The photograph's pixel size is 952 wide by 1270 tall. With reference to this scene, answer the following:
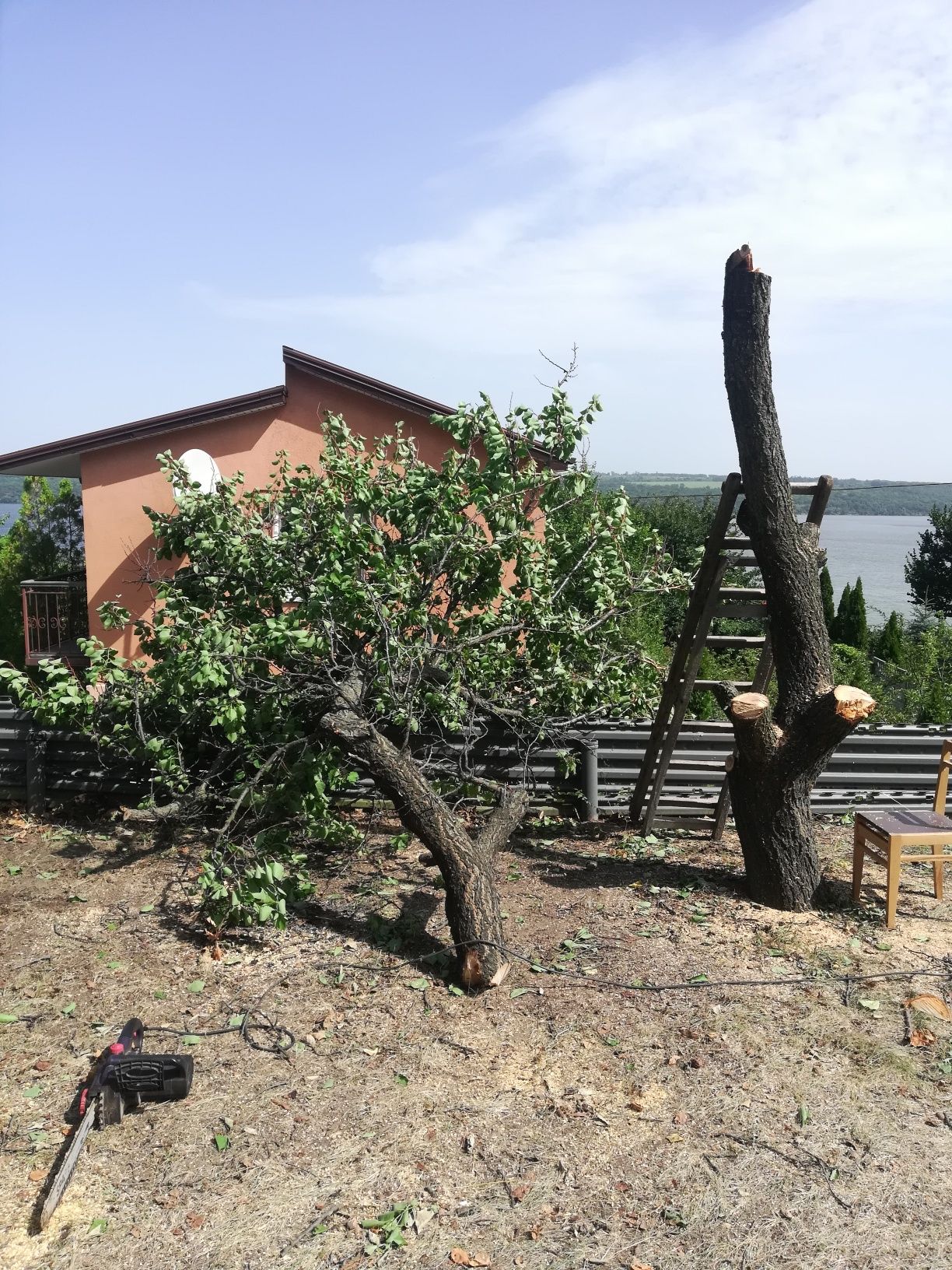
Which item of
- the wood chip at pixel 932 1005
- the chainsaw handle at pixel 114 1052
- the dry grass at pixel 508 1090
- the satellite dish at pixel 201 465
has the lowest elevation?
the dry grass at pixel 508 1090

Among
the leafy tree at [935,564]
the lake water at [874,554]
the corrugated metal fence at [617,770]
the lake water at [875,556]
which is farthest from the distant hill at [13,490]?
the leafy tree at [935,564]

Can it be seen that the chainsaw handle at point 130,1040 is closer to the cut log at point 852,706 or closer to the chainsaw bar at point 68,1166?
→ the chainsaw bar at point 68,1166

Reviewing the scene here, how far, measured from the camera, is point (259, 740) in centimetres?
770

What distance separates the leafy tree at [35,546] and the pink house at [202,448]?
3.86m

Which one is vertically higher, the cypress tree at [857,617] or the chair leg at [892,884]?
the cypress tree at [857,617]

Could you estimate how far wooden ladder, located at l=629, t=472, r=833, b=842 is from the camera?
21.2 feet

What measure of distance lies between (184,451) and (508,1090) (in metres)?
9.60

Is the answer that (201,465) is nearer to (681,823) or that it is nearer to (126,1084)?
(681,823)

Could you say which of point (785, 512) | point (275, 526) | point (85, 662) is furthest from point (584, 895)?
point (85, 662)

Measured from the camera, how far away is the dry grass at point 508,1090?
355 centimetres

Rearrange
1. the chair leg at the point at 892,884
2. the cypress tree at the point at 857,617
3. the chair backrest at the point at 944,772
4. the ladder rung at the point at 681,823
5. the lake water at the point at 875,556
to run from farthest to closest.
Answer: the lake water at the point at 875,556 → the cypress tree at the point at 857,617 → the ladder rung at the point at 681,823 → the chair backrest at the point at 944,772 → the chair leg at the point at 892,884

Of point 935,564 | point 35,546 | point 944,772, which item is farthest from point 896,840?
point 935,564

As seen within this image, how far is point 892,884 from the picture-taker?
6129 mm

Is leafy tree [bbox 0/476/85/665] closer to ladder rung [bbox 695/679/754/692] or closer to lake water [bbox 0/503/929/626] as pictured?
lake water [bbox 0/503/929/626]
